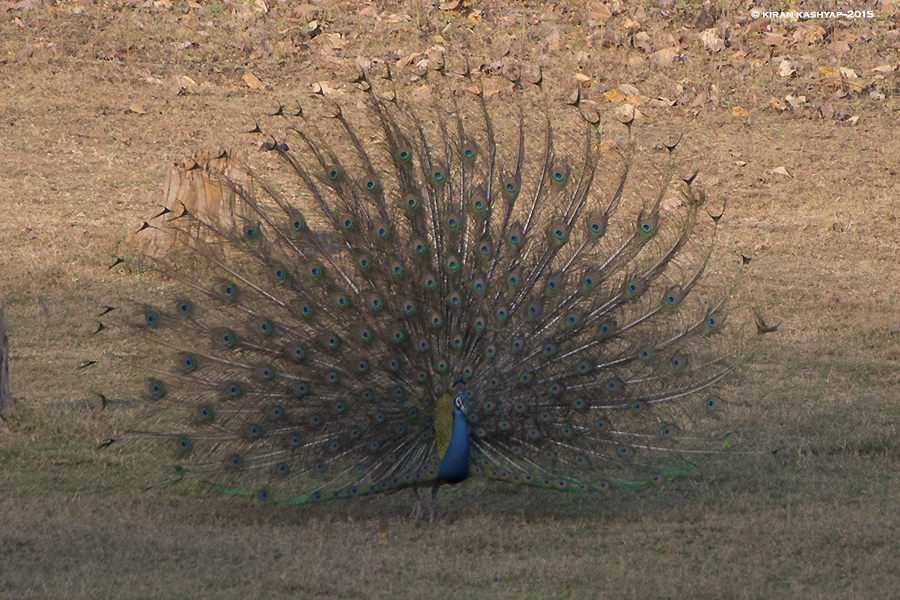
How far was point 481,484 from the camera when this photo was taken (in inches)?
263

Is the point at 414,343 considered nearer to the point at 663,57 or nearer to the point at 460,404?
the point at 460,404

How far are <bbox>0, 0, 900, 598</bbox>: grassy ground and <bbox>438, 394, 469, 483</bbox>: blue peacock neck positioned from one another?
15.5 inches

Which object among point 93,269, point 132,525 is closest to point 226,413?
point 132,525

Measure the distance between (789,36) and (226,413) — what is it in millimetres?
16481

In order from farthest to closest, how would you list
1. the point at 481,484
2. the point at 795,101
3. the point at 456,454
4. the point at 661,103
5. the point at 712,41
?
the point at 712,41
the point at 795,101
the point at 661,103
the point at 481,484
the point at 456,454

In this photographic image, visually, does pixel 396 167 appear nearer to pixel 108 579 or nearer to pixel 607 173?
pixel 108 579

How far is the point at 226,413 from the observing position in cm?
582

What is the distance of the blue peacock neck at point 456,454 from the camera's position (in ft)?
18.1

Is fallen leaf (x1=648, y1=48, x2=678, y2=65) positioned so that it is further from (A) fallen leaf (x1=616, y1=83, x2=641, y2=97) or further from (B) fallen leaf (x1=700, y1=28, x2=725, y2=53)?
(A) fallen leaf (x1=616, y1=83, x2=641, y2=97)

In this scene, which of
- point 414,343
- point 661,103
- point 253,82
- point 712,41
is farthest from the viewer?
point 712,41

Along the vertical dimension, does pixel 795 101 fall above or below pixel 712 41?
below

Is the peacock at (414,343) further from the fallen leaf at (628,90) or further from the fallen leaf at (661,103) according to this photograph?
the fallen leaf at (628,90)

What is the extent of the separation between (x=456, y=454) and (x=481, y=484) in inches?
48.3

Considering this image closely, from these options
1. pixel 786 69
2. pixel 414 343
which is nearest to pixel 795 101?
pixel 786 69
